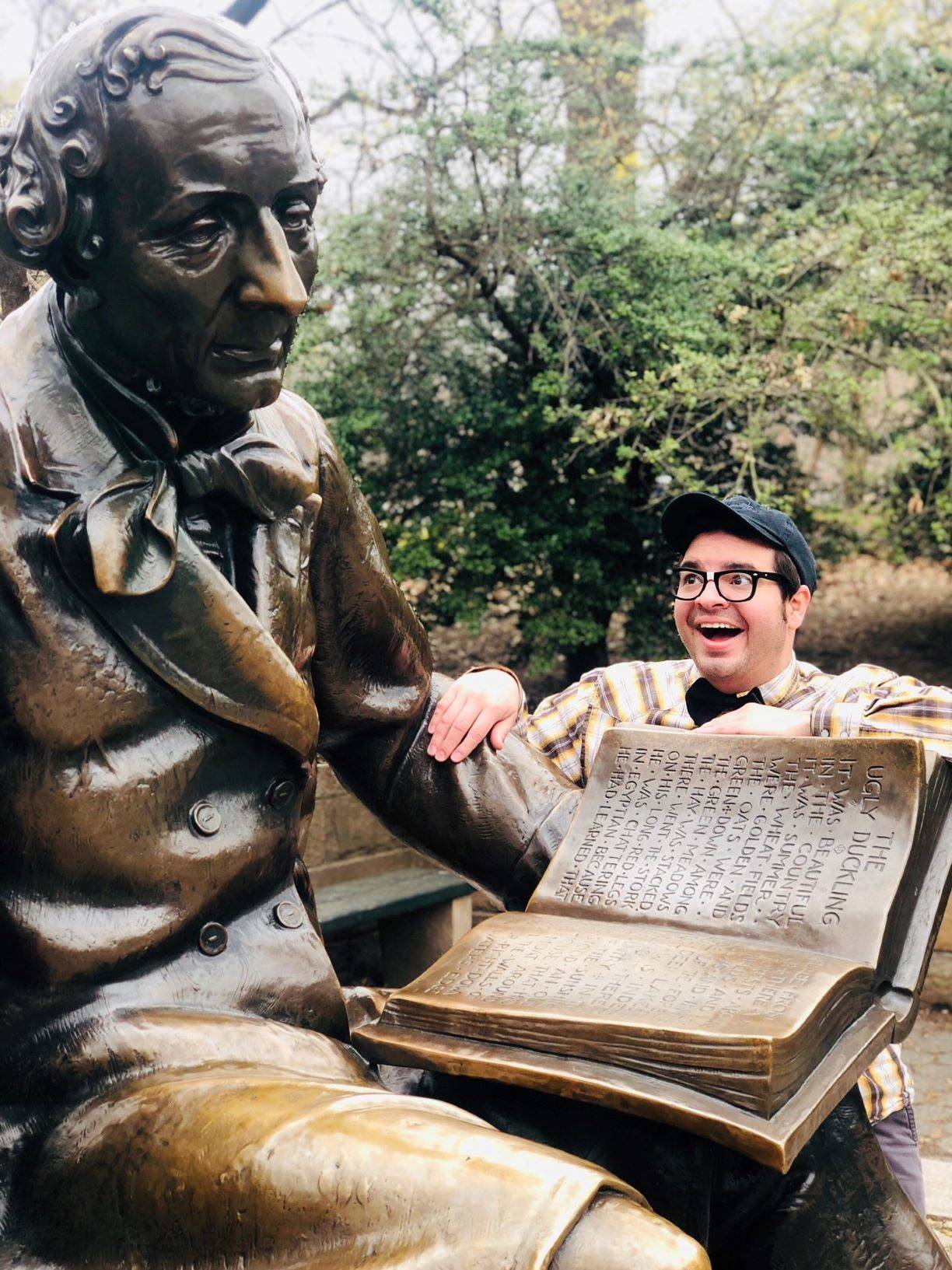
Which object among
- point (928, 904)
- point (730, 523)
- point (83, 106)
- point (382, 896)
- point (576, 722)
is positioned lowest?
point (382, 896)

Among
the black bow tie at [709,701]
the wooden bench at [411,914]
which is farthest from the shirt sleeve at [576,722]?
the wooden bench at [411,914]

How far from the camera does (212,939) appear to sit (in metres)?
1.86

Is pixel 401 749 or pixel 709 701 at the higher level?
pixel 401 749

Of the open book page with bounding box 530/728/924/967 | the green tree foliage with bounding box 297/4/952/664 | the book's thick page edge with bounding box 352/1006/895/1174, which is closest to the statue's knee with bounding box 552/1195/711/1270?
the book's thick page edge with bounding box 352/1006/895/1174

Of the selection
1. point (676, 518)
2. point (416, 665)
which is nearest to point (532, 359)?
point (676, 518)

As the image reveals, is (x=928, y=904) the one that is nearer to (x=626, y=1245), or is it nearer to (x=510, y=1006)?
(x=510, y=1006)

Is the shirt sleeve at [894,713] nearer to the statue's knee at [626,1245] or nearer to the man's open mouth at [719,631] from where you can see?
the man's open mouth at [719,631]

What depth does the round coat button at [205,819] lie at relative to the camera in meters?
1.83

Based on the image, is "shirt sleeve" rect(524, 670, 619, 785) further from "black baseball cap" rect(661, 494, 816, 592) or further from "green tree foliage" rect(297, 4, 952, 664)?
"green tree foliage" rect(297, 4, 952, 664)

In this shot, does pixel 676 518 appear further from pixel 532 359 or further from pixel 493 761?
pixel 532 359

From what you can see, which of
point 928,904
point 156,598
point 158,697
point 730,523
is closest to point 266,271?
point 156,598

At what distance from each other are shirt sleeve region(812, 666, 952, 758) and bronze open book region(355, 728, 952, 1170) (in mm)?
638

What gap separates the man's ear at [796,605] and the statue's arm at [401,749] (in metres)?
1.07

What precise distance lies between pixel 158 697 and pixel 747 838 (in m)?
0.85
